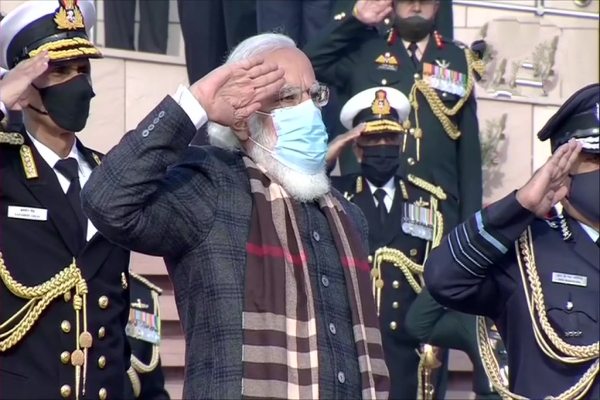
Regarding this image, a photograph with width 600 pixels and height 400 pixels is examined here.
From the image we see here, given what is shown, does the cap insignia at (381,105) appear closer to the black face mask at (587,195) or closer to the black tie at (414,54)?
the black tie at (414,54)

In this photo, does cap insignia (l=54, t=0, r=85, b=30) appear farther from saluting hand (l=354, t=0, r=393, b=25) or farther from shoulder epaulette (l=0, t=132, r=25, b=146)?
saluting hand (l=354, t=0, r=393, b=25)

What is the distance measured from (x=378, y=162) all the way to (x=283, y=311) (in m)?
3.47

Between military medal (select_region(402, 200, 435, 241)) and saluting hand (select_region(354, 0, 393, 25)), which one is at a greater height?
saluting hand (select_region(354, 0, 393, 25))

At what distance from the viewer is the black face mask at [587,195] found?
6586 millimetres

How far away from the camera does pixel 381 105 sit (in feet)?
28.0

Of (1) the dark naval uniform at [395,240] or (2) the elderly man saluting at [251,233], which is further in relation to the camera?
(1) the dark naval uniform at [395,240]

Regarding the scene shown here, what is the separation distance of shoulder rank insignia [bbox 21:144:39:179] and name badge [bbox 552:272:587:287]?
2056 mm

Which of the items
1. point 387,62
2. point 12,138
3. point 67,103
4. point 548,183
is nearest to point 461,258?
point 548,183

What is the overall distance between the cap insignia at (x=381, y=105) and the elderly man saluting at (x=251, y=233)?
3.14 metres

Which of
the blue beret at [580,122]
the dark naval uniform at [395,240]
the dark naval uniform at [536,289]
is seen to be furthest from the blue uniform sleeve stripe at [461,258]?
the dark naval uniform at [395,240]

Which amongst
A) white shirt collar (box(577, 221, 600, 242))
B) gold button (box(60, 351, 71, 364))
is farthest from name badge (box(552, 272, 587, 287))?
gold button (box(60, 351, 71, 364))

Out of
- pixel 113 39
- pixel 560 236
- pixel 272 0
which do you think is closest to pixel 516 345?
pixel 560 236

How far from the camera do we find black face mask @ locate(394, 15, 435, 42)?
8.93 meters

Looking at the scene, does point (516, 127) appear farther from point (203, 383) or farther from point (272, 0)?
point (203, 383)
